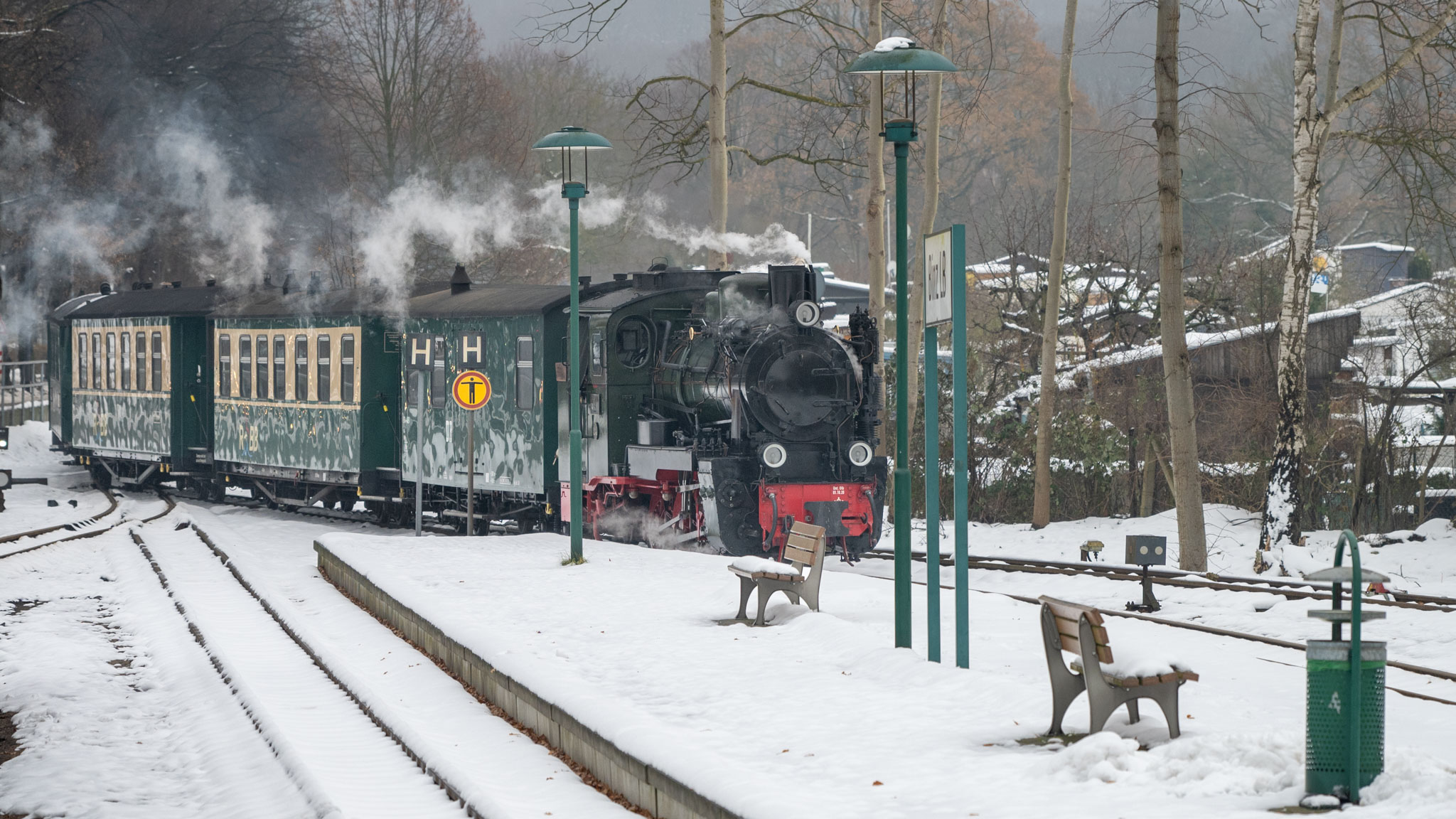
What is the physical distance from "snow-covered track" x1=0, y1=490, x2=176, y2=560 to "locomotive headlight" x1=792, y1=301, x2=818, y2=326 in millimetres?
9643

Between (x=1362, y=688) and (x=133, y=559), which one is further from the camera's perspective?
(x=133, y=559)

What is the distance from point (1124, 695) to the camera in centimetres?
726

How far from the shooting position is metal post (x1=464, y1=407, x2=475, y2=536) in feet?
61.5

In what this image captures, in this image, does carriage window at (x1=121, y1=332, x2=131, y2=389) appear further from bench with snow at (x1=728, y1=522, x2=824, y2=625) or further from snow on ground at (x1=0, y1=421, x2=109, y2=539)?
bench with snow at (x1=728, y1=522, x2=824, y2=625)

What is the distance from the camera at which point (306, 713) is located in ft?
33.7

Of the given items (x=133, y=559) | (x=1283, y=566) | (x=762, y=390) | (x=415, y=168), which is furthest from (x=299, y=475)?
(x=415, y=168)

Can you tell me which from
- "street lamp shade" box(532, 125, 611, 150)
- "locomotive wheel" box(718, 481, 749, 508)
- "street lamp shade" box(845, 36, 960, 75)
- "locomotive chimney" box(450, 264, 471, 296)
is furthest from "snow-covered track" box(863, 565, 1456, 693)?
"locomotive chimney" box(450, 264, 471, 296)

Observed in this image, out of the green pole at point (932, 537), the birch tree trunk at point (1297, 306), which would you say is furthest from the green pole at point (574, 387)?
the birch tree trunk at point (1297, 306)

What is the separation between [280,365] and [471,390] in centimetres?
673

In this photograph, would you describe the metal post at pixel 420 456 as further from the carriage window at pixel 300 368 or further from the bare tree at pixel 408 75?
the bare tree at pixel 408 75

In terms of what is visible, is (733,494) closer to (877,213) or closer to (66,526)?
(877,213)

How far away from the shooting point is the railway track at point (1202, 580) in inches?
532

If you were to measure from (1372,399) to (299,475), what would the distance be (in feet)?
50.7

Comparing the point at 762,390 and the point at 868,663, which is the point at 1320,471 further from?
the point at 868,663
